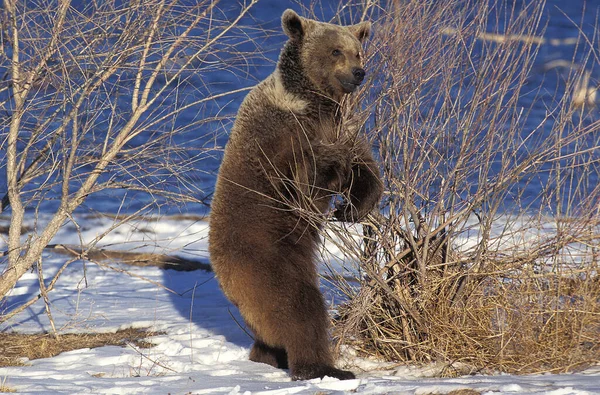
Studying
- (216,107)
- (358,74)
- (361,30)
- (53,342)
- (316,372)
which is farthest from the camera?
(216,107)

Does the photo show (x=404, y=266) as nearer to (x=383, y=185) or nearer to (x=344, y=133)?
(x=383, y=185)

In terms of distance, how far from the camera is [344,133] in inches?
185

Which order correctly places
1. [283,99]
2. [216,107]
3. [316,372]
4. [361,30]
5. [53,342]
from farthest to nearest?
[216,107] < [53,342] < [361,30] < [283,99] < [316,372]

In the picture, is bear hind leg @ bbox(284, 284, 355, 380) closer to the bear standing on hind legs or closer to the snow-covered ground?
the bear standing on hind legs

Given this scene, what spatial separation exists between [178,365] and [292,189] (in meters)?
1.18

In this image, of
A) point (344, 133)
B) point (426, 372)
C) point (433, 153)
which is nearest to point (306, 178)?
point (344, 133)

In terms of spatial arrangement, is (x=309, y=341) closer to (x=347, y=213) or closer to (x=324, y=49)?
(x=347, y=213)

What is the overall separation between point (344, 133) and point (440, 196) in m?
0.63

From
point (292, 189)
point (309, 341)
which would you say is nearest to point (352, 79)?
point (292, 189)

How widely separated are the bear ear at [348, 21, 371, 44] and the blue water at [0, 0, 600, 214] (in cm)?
22

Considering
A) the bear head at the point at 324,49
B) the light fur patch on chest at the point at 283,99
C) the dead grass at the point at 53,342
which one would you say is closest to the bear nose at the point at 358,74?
the bear head at the point at 324,49

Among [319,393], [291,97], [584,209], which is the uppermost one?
Result: [291,97]

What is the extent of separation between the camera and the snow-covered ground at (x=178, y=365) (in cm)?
393

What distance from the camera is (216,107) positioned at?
1337cm
